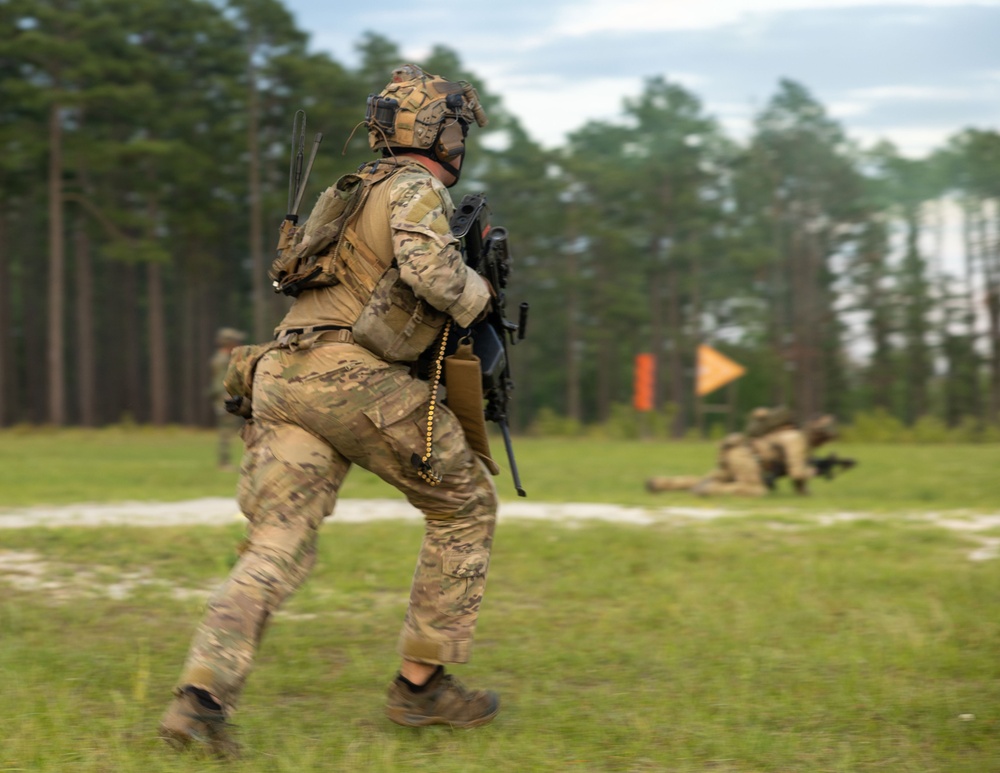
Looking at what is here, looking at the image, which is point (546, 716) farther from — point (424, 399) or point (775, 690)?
point (424, 399)

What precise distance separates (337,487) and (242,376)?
58 cm

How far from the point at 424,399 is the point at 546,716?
1.36 m

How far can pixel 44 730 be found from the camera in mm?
4164

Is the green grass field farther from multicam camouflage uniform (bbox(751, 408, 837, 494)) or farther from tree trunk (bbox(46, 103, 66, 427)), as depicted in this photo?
tree trunk (bbox(46, 103, 66, 427))

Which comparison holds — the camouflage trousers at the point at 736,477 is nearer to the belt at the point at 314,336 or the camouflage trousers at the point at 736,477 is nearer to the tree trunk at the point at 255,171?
the belt at the point at 314,336

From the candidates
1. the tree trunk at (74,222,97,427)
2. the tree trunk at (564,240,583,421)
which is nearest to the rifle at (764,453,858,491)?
the tree trunk at (74,222,97,427)

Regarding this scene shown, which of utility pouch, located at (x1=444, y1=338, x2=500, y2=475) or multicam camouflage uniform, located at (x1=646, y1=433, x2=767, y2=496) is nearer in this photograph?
utility pouch, located at (x1=444, y1=338, x2=500, y2=475)

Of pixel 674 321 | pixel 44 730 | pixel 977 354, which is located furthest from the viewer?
pixel 977 354

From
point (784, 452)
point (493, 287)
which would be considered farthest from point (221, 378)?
point (493, 287)

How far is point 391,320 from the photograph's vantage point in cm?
420

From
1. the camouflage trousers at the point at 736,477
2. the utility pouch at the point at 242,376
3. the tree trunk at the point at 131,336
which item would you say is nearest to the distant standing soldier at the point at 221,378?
the camouflage trousers at the point at 736,477

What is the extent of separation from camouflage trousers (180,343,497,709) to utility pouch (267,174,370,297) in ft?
0.85

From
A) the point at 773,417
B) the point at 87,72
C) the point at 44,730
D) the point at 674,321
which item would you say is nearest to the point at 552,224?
the point at 674,321

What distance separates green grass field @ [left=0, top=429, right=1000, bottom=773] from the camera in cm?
412
